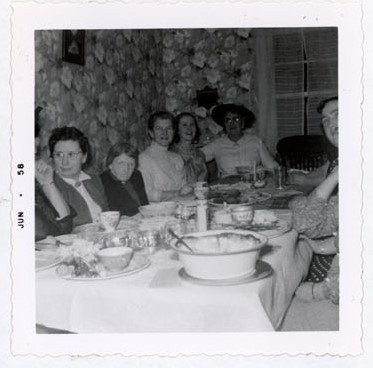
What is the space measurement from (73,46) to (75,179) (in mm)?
548

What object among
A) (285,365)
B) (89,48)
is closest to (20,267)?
(285,365)

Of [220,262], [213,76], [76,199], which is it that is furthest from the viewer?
[213,76]

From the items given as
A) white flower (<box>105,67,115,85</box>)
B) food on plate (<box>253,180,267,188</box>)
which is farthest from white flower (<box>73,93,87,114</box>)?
food on plate (<box>253,180,267,188</box>)

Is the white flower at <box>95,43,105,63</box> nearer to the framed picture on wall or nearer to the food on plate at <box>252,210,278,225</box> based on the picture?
the framed picture on wall

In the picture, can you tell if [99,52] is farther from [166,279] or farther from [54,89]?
[166,279]

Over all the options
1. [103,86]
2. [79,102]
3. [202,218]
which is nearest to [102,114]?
[103,86]

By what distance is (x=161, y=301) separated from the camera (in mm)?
666

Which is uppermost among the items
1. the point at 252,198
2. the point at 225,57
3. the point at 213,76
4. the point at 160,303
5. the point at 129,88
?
the point at 225,57

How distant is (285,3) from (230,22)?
113mm

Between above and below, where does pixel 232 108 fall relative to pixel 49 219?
above

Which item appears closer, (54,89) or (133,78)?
(54,89)

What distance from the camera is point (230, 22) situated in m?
0.87

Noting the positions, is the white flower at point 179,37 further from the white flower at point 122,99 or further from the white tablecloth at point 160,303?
the white tablecloth at point 160,303

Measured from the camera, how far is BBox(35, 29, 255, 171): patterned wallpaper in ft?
4.90
